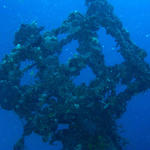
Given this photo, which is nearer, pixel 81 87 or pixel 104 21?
pixel 81 87

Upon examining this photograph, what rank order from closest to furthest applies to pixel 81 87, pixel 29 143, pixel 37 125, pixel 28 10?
pixel 37 125 → pixel 81 87 → pixel 29 143 → pixel 28 10

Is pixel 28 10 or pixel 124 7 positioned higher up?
pixel 124 7

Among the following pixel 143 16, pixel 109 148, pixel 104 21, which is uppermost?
pixel 143 16

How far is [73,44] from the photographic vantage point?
4747cm

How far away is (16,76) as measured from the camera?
399 inches

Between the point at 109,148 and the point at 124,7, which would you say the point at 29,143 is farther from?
the point at 124,7

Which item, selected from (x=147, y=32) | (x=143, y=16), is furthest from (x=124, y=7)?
(x=147, y=32)

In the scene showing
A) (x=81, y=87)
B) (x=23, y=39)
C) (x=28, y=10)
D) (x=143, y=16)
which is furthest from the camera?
(x=143, y=16)

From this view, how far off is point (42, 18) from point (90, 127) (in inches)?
1656

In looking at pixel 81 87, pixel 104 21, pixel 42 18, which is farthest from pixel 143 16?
pixel 81 87

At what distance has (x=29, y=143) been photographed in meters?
39.8

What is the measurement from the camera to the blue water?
35.4 m

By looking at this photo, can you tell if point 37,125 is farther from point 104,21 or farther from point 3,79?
point 104,21

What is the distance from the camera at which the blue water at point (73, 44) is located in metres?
35.4
